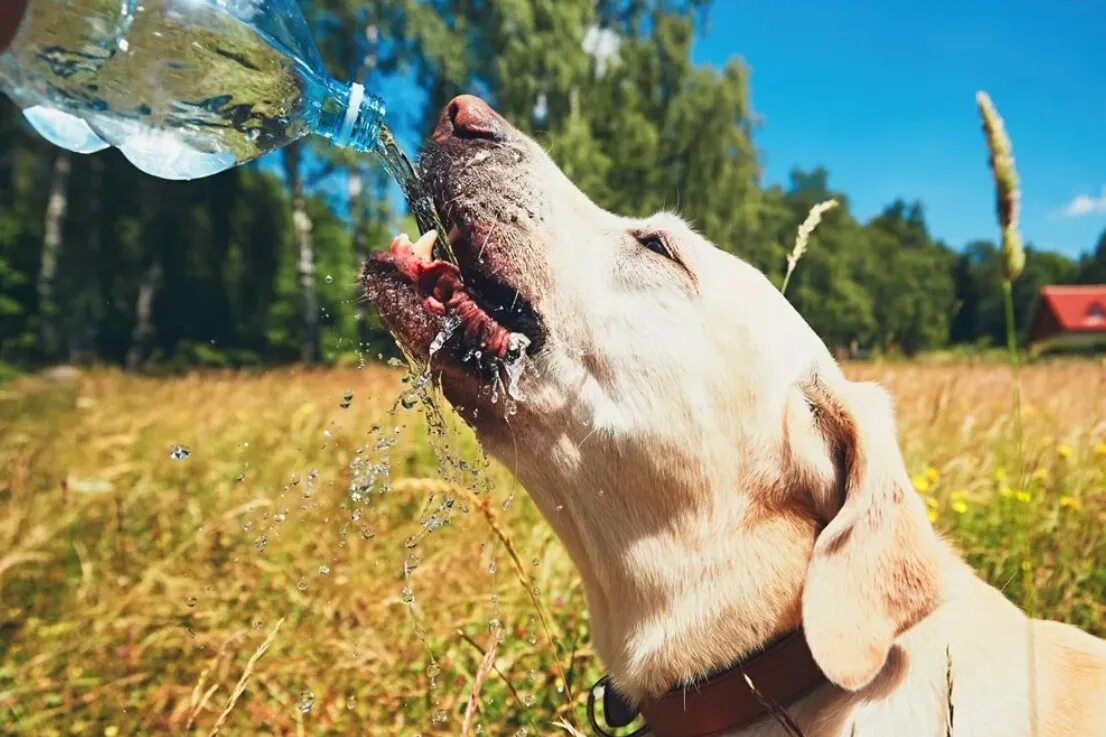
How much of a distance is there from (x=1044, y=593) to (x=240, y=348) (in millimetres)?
24612

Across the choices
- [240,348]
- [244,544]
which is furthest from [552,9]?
[244,544]

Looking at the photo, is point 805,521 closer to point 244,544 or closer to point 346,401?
point 346,401

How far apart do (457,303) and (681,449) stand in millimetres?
781

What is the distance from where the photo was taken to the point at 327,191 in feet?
66.5

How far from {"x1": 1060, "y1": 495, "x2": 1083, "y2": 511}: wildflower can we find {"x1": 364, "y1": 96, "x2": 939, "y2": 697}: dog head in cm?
212

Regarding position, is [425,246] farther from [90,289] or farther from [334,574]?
[90,289]

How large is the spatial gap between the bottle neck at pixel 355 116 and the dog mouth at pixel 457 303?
0.36m

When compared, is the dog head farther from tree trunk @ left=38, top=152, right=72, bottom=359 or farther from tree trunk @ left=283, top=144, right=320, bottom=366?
tree trunk @ left=38, top=152, right=72, bottom=359

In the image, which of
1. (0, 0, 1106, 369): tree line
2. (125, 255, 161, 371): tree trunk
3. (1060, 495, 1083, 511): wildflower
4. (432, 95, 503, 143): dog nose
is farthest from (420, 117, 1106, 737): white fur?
(125, 255, 161, 371): tree trunk

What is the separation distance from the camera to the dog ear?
72.7 inches

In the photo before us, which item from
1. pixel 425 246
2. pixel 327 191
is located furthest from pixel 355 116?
pixel 327 191

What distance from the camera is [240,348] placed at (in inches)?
982

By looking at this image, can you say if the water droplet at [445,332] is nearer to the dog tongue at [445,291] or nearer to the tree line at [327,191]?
the dog tongue at [445,291]

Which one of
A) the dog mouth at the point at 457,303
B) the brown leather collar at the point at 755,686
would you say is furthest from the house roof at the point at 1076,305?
the dog mouth at the point at 457,303
